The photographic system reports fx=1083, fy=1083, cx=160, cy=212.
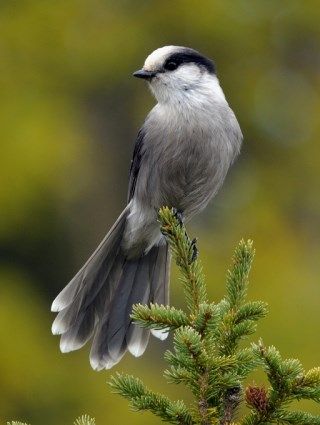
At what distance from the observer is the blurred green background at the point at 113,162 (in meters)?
9.55

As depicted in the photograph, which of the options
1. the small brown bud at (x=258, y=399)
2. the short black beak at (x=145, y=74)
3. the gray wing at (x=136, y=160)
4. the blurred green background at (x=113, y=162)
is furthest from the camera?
the blurred green background at (x=113, y=162)

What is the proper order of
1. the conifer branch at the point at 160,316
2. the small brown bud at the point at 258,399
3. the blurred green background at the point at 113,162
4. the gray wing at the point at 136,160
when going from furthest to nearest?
the blurred green background at the point at 113,162, the gray wing at the point at 136,160, the conifer branch at the point at 160,316, the small brown bud at the point at 258,399

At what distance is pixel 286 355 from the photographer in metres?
8.62

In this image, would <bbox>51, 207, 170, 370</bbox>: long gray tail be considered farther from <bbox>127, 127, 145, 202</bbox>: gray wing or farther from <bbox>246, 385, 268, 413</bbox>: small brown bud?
<bbox>246, 385, 268, 413</bbox>: small brown bud

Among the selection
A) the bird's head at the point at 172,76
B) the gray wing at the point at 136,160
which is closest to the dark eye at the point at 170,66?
the bird's head at the point at 172,76

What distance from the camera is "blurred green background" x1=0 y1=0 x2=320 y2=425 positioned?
31.3 feet

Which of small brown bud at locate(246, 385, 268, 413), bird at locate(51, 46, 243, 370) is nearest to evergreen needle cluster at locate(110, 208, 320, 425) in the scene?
small brown bud at locate(246, 385, 268, 413)

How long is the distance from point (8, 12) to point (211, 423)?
9.58m

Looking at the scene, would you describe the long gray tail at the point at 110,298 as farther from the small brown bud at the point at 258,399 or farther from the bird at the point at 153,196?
the small brown bud at the point at 258,399

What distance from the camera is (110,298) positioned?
507cm

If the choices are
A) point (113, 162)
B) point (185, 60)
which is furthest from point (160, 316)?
point (113, 162)

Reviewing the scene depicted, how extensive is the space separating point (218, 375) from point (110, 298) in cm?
222

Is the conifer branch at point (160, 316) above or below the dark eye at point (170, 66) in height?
below

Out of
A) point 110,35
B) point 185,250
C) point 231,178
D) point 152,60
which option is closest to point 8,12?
point 110,35
